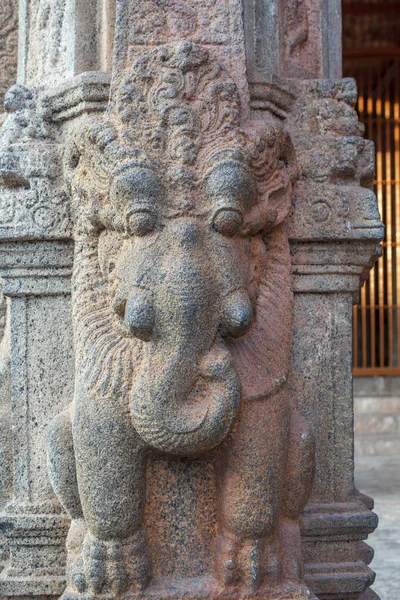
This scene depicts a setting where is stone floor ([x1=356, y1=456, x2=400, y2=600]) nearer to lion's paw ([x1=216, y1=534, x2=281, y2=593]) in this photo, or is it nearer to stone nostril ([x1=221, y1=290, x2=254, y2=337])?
lion's paw ([x1=216, y1=534, x2=281, y2=593])

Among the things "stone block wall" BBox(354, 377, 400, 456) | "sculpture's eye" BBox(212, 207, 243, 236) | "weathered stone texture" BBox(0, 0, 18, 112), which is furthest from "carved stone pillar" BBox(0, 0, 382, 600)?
"stone block wall" BBox(354, 377, 400, 456)

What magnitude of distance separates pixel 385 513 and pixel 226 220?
11.6ft

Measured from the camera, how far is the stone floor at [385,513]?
13.4 ft

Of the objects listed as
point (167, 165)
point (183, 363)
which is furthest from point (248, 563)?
point (167, 165)

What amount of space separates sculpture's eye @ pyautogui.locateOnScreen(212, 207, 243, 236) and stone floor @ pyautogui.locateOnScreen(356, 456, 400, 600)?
2195 millimetres

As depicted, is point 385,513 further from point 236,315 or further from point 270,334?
point 236,315

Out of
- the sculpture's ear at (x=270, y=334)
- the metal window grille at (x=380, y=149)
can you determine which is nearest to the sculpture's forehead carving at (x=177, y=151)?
the sculpture's ear at (x=270, y=334)

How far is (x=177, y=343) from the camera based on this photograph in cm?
245

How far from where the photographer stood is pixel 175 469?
2.66 meters

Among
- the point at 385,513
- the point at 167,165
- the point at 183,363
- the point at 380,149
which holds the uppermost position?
the point at 380,149

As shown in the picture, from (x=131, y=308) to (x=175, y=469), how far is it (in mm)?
582

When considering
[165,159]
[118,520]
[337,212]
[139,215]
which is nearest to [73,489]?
[118,520]

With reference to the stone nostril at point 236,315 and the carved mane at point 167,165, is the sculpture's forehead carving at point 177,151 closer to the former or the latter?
the carved mane at point 167,165

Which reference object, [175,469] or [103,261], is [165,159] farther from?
[175,469]
